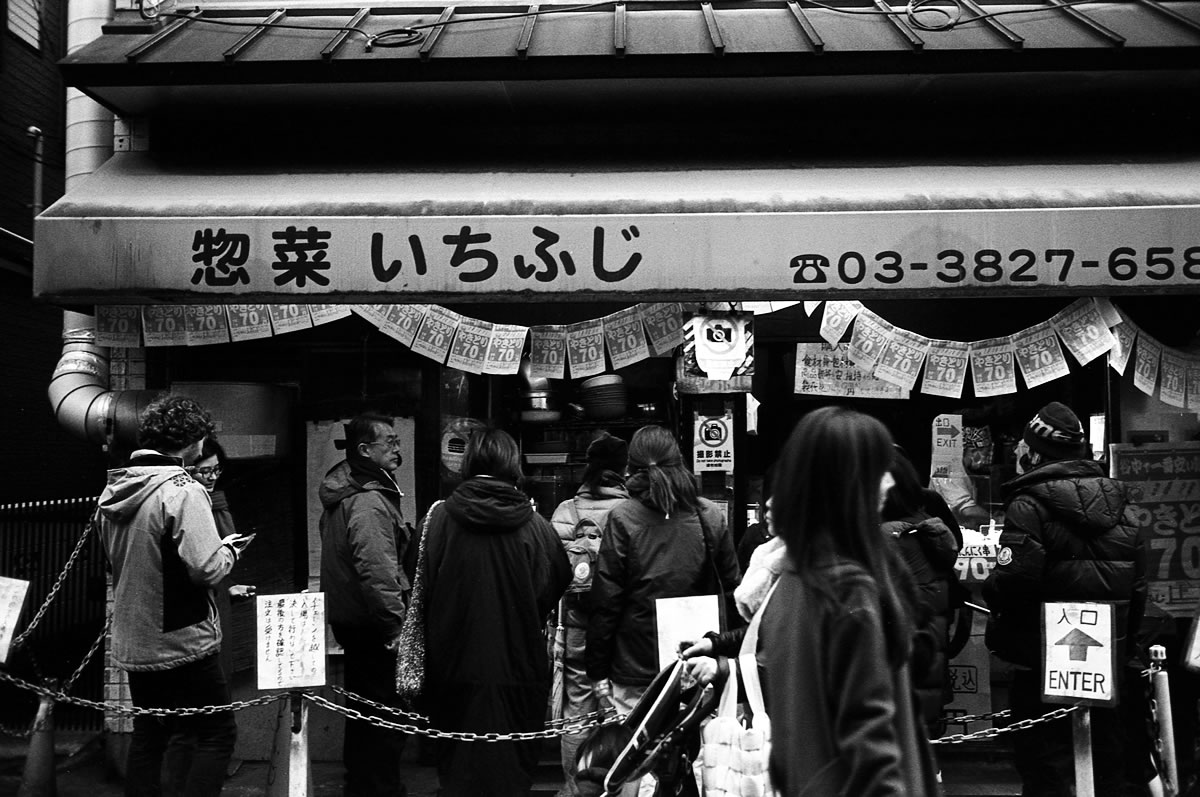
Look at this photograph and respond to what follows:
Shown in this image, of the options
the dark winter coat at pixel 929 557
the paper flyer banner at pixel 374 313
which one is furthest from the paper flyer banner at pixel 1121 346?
the paper flyer banner at pixel 374 313

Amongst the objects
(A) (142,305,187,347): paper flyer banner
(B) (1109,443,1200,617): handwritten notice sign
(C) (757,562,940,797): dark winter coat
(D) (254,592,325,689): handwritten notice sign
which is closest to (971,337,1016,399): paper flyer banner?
(B) (1109,443,1200,617): handwritten notice sign

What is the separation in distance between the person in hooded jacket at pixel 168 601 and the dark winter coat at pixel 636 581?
1.98m

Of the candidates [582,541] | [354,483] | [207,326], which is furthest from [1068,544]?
[207,326]

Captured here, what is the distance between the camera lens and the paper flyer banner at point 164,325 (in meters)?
6.53

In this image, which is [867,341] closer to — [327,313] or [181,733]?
[327,313]

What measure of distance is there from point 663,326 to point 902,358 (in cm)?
169

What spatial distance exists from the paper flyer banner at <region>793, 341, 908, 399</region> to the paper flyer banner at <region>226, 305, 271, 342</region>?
3.85 m

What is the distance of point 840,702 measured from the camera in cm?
232

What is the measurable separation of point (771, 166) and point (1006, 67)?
1646 mm

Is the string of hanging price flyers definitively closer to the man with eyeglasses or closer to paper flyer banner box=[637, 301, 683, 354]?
paper flyer banner box=[637, 301, 683, 354]

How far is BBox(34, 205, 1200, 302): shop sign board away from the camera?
19.2ft

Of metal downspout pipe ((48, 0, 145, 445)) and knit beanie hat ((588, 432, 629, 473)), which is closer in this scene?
knit beanie hat ((588, 432, 629, 473))

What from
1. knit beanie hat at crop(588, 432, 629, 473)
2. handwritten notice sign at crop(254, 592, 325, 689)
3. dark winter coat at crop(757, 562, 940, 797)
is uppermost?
knit beanie hat at crop(588, 432, 629, 473)

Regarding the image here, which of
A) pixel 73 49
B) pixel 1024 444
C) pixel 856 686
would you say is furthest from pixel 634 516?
pixel 73 49
